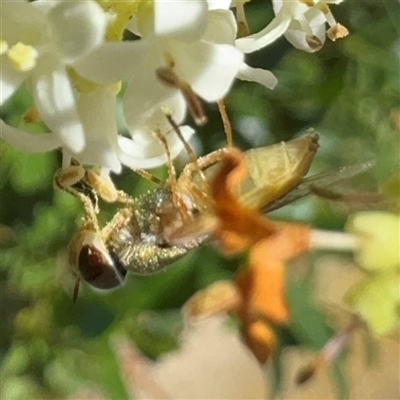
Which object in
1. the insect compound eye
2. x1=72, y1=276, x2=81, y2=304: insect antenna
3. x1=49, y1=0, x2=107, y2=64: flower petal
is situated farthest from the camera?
x1=72, y1=276, x2=81, y2=304: insect antenna

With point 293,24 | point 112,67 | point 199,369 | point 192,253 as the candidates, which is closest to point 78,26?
point 112,67

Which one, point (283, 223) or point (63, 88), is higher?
point (63, 88)

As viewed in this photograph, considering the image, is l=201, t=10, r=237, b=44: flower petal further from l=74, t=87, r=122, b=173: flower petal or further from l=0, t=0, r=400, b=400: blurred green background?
l=0, t=0, r=400, b=400: blurred green background

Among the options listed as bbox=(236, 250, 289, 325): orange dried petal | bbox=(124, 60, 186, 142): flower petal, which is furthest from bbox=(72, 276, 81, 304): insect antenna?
bbox=(124, 60, 186, 142): flower petal

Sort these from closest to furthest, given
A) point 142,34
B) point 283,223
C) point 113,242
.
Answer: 1. point 142,34
2. point 113,242
3. point 283,223

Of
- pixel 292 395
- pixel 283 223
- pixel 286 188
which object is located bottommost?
pixel 292 395

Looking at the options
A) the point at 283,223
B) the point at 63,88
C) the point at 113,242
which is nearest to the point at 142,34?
the point at 63,88

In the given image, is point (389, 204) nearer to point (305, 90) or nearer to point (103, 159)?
point (305, 90)
